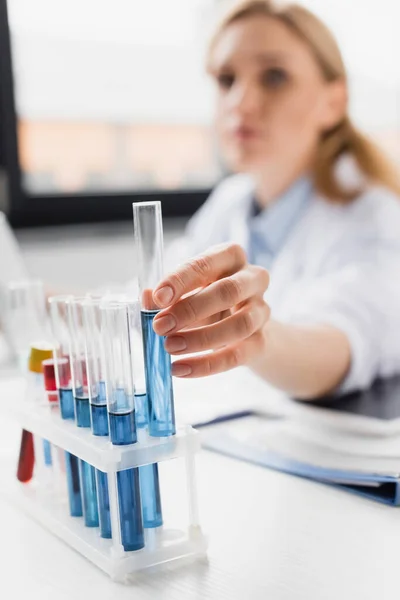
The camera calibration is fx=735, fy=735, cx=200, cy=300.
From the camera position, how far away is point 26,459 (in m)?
0.61

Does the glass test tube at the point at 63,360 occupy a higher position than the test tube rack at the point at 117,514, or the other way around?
the glass test tube at the point at 63,360

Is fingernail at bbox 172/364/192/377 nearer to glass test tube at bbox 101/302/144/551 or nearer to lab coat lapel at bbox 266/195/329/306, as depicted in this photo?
glass test tube at bbox 101/302/144/551

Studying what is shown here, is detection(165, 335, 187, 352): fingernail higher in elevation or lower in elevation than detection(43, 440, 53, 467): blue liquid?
higher

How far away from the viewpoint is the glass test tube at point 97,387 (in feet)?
1.60

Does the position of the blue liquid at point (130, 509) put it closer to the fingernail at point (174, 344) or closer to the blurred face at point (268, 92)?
the fingernail at point (174, 344)

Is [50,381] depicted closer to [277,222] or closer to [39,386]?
[39,386]

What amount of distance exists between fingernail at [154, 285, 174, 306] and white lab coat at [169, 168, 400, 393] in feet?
1.43

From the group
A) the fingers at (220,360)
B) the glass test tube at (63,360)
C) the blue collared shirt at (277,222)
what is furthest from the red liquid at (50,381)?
the blue collared shirt at (277,222)

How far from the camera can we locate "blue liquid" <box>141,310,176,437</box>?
1.57ft

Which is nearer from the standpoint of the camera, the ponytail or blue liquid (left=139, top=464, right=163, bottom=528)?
blue liquid (left=139, top=464, right=163, bottom=528)

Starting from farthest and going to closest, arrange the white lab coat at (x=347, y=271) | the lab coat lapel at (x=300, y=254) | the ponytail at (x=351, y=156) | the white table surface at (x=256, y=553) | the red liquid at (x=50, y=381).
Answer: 1. the ponytail at (x=351, y=156)
2. the lab coat lapel at (x=300, y=254)
3. the white lab coat at (x=347, y=271)
4. the red liquid at (x=50, y=381)
5. the white table surface at (x=256, y=553)

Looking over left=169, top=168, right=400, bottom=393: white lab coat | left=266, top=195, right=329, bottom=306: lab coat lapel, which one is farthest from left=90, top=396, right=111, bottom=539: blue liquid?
left=266, top=195, right=329, bottom=306: lab coat lapel

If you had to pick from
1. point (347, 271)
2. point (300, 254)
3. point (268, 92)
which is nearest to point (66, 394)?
point (347, 271)

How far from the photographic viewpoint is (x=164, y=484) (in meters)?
0.62
